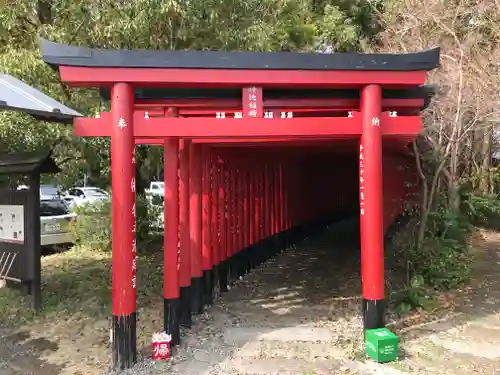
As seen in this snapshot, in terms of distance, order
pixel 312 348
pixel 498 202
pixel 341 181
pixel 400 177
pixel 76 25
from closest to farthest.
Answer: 1. pixel 312 348
2. pixel 76 25
3. pixel 400 177
4. pixel 498 202
5. pixel 341 181

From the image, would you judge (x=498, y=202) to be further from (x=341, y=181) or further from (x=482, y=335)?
(x=482, y=335)

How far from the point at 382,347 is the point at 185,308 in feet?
9.05

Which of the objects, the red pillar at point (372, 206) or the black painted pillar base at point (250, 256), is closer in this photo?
the red pillar at point (372, 206)

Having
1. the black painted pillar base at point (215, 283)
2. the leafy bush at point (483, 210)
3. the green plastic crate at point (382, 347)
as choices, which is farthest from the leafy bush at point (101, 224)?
the leafy bush at point (483, 210)

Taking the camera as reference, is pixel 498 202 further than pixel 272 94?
Yes

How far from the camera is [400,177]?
13555 millimetres

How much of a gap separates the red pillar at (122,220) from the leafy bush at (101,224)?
684cm

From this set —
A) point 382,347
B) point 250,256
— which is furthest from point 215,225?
point 382,347

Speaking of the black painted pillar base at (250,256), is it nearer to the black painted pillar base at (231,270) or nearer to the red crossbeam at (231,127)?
the black painted pillar base at (231,270)

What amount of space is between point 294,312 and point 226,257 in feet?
6.22

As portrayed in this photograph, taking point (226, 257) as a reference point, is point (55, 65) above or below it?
above

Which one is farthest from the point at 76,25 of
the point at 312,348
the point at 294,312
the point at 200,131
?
the point at 312,348

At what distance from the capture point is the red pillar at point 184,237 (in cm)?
699

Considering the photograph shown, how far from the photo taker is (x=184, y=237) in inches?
277
